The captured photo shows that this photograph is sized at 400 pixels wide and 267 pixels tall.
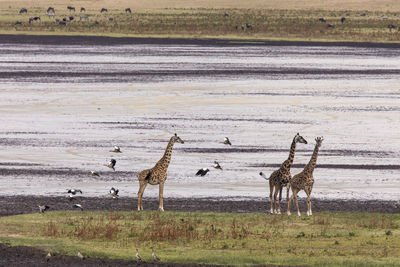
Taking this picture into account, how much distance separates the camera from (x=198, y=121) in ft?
115

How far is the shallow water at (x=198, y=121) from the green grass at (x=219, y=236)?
3.33 meters

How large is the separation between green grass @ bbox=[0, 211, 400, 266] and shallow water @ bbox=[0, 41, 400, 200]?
3333mm

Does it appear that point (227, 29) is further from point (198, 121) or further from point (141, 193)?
point (141, 193)

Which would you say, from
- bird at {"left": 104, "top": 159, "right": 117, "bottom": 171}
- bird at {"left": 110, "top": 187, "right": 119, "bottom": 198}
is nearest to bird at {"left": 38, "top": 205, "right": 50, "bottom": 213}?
bird at {"left": 110, "top": 187, "right": 119, "bottom": 198}

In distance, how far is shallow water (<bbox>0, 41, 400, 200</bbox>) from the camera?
24188mm

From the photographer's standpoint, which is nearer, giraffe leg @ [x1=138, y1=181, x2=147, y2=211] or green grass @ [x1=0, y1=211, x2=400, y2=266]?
green grass @ [x1=0, y1=211, x2=400, y2=266]

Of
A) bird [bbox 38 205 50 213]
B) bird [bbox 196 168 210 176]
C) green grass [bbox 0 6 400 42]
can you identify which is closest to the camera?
bird [bbox 38 205 50 213]

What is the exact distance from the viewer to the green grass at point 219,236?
15992mm

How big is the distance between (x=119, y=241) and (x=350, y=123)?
18960 millimetres

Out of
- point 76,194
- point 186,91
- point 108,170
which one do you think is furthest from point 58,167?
point 186,91

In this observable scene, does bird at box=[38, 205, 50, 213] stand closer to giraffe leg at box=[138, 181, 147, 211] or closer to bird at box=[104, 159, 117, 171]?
giraffe leg at box=[138, 181, 147, 211]

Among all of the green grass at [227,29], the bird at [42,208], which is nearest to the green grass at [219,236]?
the bird at [42,208]

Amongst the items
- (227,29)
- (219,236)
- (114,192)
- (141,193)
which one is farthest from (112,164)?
A: (227,29)

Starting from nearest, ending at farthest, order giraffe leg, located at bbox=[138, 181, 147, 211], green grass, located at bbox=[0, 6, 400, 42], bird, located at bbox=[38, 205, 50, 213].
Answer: bird, located at bbox=[38, 205, 50, 213]
giraffe leg, located at bbox=[138, 181, 147, 211]
green grass, located at bbox=[0, 6, 400, 42]
